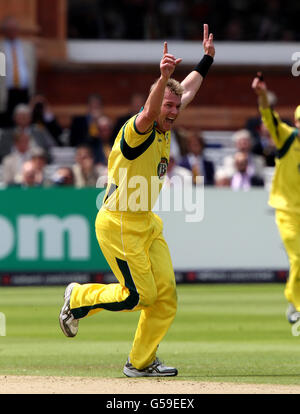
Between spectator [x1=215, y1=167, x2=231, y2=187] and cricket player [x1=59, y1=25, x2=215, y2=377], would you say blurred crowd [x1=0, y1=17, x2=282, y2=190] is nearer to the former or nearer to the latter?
spectator [x1=215, y1=167, x2=231, y2=187]

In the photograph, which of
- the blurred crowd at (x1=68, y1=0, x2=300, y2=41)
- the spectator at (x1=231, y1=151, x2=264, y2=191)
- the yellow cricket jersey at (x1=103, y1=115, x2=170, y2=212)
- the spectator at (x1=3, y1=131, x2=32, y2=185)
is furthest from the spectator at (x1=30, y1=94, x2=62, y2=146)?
the yellow cricket jersey at (x1=103, y1=115, x2=170, y2=212)

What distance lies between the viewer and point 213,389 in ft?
27.9

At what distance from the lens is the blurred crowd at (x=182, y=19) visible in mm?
29812

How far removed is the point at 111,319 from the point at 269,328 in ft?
7.53

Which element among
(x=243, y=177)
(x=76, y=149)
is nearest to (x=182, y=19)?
(x=76, y=149)

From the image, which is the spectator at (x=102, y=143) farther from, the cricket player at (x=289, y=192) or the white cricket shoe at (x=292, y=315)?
the white cricket shoe at (x=292, y=315)

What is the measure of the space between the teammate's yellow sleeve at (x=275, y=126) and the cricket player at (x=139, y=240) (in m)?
4.00

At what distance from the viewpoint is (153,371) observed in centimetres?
940

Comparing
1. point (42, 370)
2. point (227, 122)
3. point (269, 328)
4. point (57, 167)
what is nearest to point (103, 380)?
point (42, 370)

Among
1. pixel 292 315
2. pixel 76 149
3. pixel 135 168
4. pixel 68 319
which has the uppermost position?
pixel 135 168

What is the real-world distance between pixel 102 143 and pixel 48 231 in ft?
10.7

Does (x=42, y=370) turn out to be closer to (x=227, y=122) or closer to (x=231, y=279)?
(x=231, y=279)

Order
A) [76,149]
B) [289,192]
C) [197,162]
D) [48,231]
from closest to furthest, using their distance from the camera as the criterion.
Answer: [289,192] < [48,231] < [197,162] < [76,149]

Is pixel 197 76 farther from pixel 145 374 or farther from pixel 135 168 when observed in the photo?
pixel 145 374
